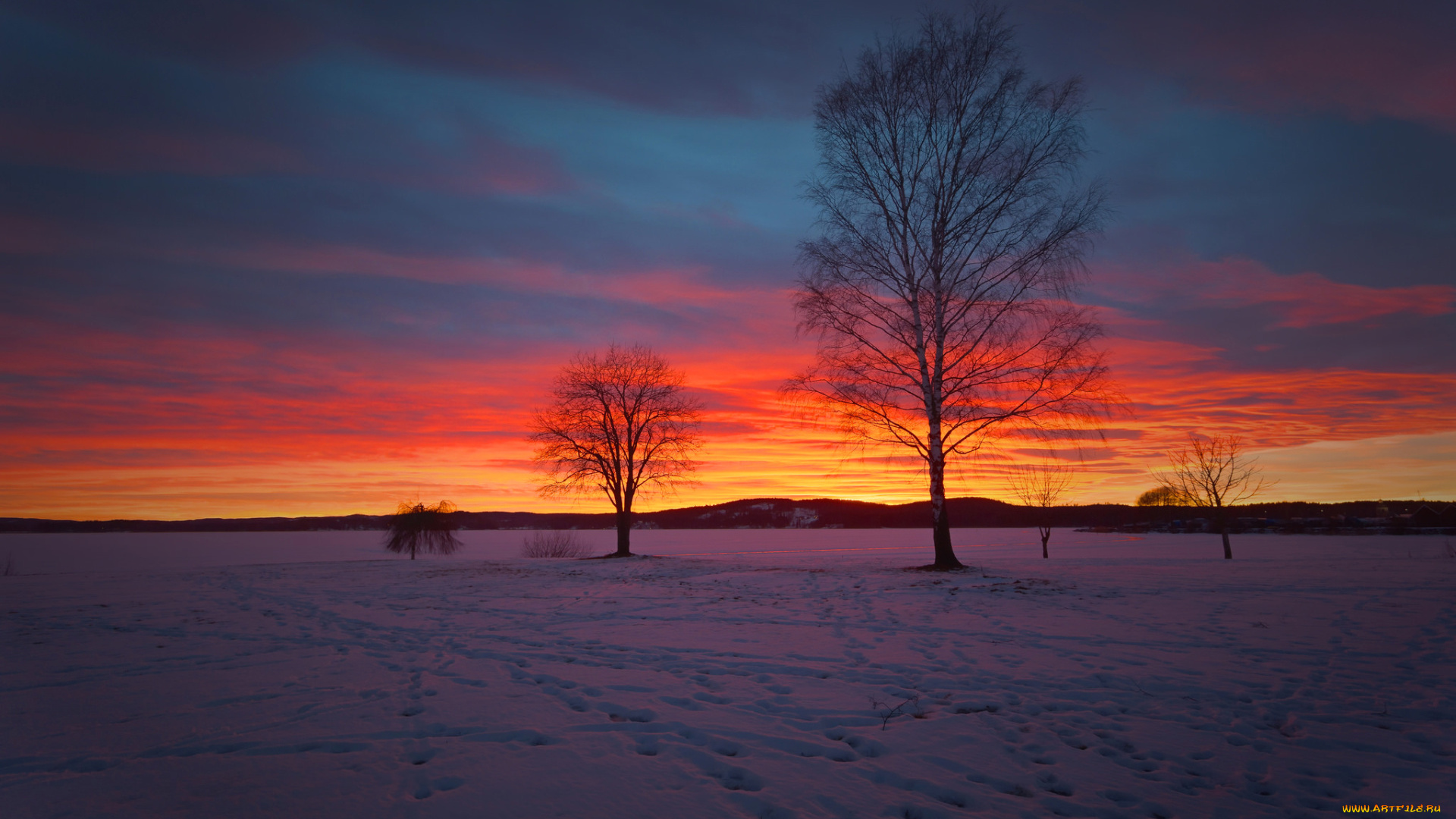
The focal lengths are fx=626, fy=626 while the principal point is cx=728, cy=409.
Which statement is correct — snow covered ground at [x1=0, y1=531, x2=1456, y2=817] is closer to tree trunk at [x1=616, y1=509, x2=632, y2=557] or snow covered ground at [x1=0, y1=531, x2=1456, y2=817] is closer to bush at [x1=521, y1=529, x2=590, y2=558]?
tree trunk at [x1=616, y1=509, x2=632, y2=557]

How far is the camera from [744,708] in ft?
17.2

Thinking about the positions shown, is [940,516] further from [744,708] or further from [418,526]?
[418,526]

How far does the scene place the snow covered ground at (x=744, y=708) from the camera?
361cm

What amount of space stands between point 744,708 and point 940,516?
40.8ft

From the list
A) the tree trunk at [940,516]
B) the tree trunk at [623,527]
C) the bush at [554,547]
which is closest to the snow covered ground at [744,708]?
the tree trunk at [940,516]

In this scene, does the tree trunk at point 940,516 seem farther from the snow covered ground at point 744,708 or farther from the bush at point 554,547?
the bush at point 554,547

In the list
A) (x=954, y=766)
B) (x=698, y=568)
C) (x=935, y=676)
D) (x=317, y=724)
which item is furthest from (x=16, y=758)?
(x=698, y=568)

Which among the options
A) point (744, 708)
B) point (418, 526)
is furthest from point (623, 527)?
point (744, 708)

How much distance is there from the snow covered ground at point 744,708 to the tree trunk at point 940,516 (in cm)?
445

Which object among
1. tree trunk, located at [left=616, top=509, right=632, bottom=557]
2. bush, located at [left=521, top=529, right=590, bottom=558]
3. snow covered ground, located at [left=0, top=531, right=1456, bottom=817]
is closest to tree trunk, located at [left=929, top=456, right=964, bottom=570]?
snow covered ground, located at [left=0, top=531, right=1456, bottom=817]

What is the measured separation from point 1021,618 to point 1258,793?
19.7ft

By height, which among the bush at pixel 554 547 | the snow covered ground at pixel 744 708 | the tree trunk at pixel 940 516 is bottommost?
the bush at pixel 554 547

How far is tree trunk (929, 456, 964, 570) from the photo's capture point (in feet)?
51.8

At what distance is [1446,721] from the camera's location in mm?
4863
